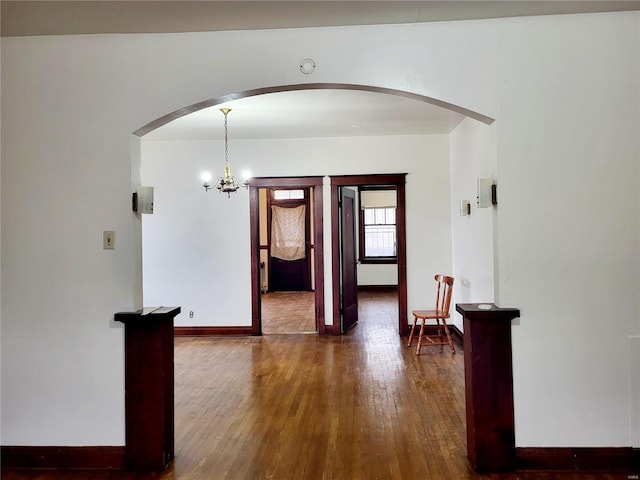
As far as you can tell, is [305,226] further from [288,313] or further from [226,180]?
[226,180]

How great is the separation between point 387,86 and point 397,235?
3544mm

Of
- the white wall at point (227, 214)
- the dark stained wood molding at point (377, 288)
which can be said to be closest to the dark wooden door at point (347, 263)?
the white wall at point (227, 214)

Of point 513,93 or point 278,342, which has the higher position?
point 513,93

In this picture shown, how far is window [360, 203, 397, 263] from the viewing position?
1037 centimetres

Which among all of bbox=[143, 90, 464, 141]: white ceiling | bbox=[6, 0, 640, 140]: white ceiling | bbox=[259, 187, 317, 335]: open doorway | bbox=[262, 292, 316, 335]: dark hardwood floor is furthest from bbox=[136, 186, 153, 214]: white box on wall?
bbox=[259, 187, 317, 335]: open doorway

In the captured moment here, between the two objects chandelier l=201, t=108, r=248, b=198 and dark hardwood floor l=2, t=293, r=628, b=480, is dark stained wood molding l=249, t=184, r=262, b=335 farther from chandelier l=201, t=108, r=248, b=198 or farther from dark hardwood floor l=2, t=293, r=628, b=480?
dark hardwood floor l=2, t=293, r=628, b=480

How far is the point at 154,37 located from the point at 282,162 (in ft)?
11.0

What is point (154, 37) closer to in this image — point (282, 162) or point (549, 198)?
point (549, 198)

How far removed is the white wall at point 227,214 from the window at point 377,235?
4503 millimetres

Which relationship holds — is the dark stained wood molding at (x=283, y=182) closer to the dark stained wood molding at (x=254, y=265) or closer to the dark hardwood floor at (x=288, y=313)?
the dark stained wood molding at (x=254, y=265)

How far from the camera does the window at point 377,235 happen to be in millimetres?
10367

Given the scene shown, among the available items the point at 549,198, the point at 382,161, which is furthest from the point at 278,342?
the point at 549,198

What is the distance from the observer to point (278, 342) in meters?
5.51

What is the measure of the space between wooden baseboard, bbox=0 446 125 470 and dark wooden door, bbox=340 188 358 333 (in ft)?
12.1
